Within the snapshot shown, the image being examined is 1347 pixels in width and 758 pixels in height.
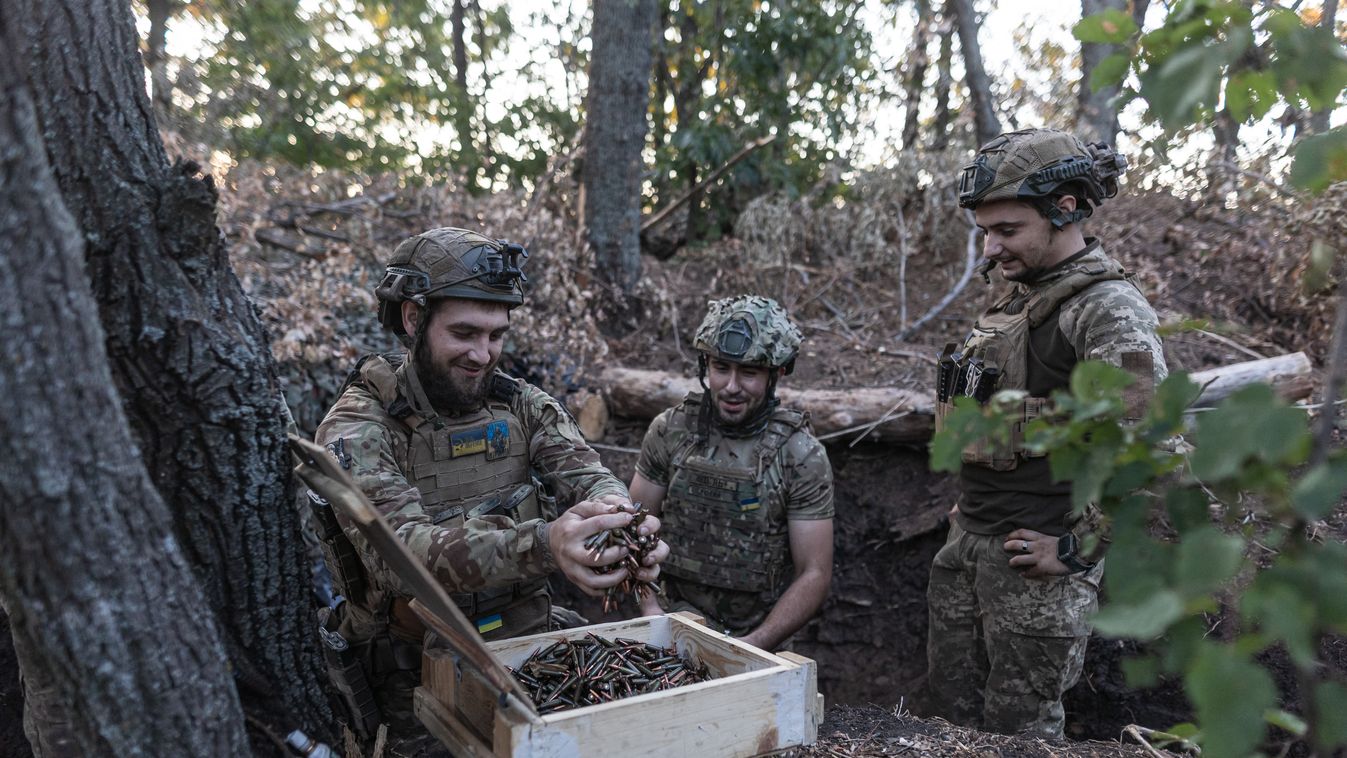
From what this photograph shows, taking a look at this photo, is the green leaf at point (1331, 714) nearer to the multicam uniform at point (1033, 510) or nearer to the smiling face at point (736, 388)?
the multicam uniform at point (1033, 510)

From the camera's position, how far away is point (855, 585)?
6.32 meters

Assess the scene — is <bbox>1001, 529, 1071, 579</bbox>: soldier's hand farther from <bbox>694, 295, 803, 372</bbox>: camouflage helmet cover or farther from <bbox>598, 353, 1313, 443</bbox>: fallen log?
<bbox>598, 353, 1313, 443</bbox>: fallen log

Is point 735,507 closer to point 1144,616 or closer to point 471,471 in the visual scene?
point 471,471

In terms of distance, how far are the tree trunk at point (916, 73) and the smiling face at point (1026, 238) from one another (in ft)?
27.7

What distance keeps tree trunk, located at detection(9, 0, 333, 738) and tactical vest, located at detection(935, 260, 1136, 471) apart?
2.77 metres

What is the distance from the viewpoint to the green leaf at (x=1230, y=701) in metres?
1.43

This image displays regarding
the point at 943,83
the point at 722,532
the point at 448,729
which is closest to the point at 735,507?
the point at 722,532

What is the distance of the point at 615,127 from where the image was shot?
348 inches

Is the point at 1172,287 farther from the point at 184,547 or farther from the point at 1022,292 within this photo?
the point at 184,547

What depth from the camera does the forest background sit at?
6.66 feet

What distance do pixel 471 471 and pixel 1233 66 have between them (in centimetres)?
294

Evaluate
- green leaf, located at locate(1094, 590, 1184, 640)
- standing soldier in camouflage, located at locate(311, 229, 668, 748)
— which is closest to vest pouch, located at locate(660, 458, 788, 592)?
standing soldier in camouflage, located at locate(311, 229, 668, 748)

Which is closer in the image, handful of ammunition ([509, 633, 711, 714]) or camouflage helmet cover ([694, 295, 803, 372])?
handful of ammunition ([509, 633, 711, 714])

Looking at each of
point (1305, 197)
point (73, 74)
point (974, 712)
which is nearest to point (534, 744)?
point (73, 74)
